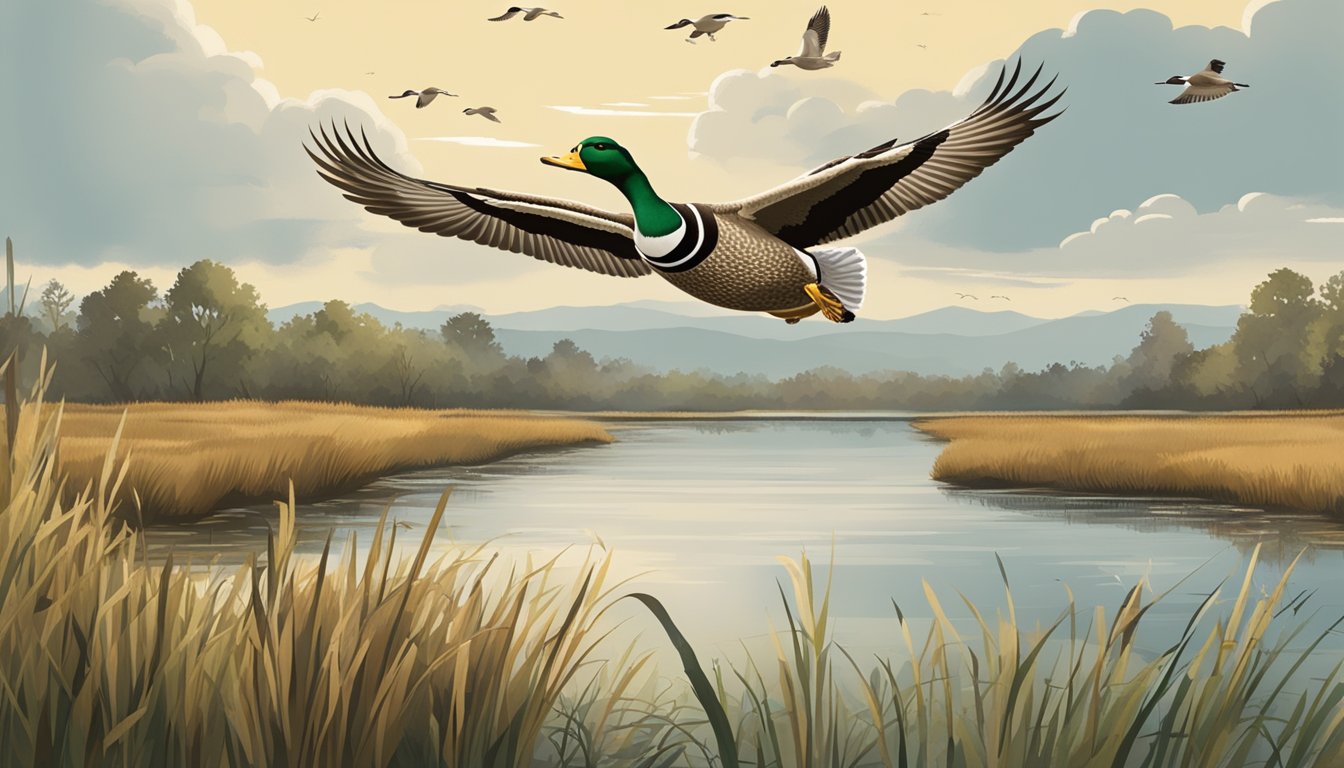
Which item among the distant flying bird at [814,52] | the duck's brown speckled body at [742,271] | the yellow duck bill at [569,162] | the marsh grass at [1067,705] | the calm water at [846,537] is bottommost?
the calm water at [846,537]

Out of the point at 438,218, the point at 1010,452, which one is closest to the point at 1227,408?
the point at 1010,452

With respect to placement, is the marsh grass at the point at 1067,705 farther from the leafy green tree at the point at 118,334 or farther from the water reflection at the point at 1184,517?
the leafy green tree at the point at 118,334

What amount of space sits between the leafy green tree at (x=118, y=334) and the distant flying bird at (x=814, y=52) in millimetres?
40243

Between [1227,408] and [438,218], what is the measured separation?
3664cm

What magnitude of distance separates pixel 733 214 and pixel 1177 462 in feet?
47.9

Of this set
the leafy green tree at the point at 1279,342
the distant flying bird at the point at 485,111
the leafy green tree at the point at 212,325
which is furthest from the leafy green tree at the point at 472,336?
the distant flying bird at the point at 485,111

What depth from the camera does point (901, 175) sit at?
6152 millimetres

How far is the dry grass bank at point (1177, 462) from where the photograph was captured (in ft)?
51.6

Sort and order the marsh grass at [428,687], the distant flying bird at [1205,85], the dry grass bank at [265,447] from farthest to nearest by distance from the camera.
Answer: the dry grass bank at [265,447] → the distant flying bird at [1205,85] → the marsh grass at [428,687]

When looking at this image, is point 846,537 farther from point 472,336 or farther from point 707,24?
point 472,336

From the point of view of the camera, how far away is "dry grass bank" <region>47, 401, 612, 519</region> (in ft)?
43.7

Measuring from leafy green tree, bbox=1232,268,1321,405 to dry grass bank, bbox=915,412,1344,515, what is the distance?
13786mm

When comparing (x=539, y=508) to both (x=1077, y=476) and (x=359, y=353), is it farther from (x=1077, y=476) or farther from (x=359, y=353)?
(x=359, y=353)

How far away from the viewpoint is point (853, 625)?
8.43 metres
